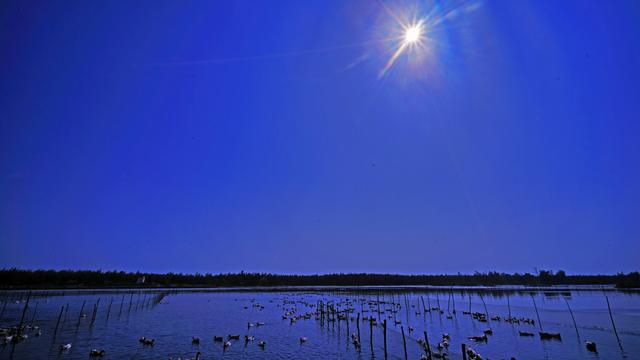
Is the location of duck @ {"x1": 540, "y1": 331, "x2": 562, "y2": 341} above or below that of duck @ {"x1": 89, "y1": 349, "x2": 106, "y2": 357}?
above

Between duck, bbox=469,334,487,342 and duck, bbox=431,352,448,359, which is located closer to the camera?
duck, bbox=431,352,448,359

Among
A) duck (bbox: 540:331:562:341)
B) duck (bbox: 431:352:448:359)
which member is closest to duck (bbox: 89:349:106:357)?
duck (bbox: 431:352:448:359)

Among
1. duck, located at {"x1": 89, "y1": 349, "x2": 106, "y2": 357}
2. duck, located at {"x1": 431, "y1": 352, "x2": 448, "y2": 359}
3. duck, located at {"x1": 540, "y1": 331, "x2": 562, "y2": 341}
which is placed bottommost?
duck, located at {"x1": 431, "y1": 352, "x2": 448, "y2": 359}

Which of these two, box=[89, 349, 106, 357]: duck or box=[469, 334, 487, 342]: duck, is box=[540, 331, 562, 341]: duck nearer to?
box=[469, 334, 487, 342]: duck

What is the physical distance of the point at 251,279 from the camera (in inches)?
5502

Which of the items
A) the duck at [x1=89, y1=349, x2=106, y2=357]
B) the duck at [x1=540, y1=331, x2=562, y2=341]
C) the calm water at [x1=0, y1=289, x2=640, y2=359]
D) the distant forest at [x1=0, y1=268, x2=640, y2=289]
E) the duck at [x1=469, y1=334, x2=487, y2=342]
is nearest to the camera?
the duck at [x1=89, y1=349, x2=106, y2=357]

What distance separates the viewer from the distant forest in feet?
287

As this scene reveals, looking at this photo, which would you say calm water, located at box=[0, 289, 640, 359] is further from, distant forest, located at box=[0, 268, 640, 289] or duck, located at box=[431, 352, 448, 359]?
distant forest, located at box=[0, 268, 640, 289]

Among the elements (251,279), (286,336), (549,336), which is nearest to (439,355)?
(286,336)

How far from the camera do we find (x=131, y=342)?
76.0 feet

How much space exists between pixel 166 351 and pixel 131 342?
167 inches

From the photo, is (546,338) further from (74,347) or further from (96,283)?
(96,283)

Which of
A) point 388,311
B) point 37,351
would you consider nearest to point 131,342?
point 37,351

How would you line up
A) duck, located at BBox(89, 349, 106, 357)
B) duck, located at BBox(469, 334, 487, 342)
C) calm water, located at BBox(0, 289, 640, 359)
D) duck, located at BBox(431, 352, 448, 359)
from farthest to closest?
duck, located at BBox(469, 334, 487, 342) < calm water, located at BBox(0, 289, 640, 359) < duck, located at BBox(431, 352, 448, 359) < duck, located at BBox(89, 349, 106, 357)
